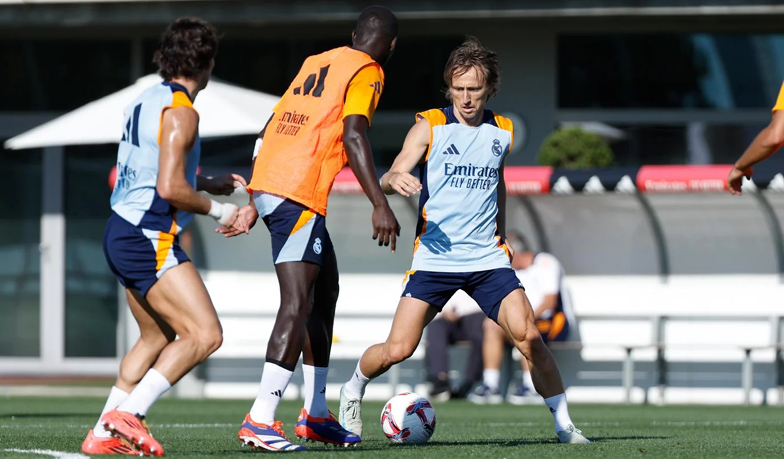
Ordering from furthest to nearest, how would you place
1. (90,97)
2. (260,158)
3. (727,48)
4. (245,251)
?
(90,97) → (727,48) → (245,251) → (260,158)

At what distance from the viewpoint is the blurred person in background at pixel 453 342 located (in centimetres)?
1251

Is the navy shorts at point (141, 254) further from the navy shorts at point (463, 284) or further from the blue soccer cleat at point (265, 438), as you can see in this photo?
the navy shorts at point (463, 284)

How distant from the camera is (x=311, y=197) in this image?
5.95 meters

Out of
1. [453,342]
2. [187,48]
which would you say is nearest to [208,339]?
[187,48]

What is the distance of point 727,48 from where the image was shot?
1443 centimetres

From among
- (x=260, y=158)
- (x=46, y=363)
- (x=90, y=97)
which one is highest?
(x=90, y=97)

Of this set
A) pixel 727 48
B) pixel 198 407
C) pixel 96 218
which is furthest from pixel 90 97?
pixel 727 48

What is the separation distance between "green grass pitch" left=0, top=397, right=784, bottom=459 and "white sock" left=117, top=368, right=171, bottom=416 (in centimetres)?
32

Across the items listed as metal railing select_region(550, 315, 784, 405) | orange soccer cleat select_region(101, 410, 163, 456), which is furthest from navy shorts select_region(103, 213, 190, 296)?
metal railing select_region(550, 315, 784, 405)

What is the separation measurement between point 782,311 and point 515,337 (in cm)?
707

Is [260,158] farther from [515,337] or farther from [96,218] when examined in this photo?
[96,218]

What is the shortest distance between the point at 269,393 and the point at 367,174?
1081mm

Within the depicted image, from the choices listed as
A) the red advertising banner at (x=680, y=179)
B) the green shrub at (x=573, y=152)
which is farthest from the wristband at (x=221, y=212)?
the green shrub at (x=573, y=152)

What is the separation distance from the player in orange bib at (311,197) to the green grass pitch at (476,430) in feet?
0.63
